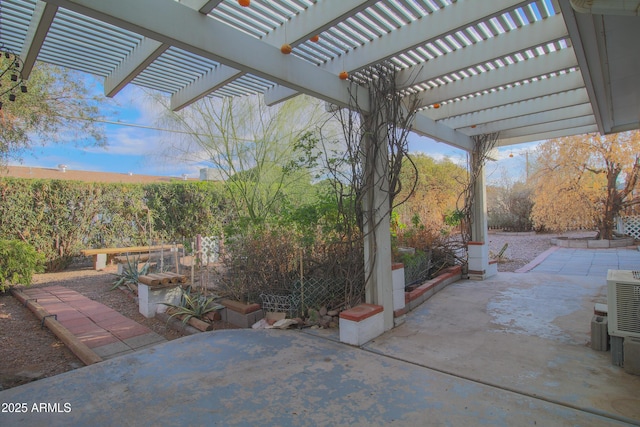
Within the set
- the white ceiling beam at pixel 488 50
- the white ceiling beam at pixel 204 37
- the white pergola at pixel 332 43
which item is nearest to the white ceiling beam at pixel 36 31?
the white pergola at pixel 332 43

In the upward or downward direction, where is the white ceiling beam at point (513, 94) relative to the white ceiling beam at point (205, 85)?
upward

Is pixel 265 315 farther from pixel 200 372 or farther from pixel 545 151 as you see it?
pixel 545 151

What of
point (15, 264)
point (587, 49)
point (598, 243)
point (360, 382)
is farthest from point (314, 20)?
point (598, 243)

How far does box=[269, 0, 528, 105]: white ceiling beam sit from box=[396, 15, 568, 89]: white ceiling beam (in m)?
0.73

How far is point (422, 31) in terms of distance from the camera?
2654 millimetres

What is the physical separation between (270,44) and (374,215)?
190 cm

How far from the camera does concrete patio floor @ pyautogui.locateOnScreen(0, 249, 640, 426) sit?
2.03 m

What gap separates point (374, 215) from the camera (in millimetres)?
3520

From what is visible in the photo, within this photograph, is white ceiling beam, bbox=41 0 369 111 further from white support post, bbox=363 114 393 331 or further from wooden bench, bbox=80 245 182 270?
wooden bench, bbox=80 245 182 270

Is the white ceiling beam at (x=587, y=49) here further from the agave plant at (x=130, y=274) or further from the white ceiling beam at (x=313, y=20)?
the agave plant at (x=130, y=274)

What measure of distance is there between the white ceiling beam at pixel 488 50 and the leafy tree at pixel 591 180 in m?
10.1

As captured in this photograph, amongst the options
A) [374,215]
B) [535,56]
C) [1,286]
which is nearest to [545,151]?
[535,56]

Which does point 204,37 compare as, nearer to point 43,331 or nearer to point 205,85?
point 205,85

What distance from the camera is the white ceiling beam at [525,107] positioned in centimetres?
429
